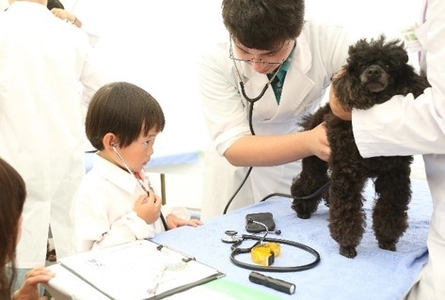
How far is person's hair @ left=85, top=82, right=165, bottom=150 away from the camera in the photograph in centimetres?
127

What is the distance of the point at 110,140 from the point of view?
128 cm

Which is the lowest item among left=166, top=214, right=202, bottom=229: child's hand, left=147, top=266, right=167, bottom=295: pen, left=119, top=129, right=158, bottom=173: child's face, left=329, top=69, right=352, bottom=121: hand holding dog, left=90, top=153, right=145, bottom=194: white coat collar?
left=166, top=214, right=202, bottom=229: child's hand

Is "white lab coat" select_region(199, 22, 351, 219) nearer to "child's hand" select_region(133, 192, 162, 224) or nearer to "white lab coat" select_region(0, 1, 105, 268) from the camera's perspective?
"child's hand" select_region(133, 192, 162, 224)

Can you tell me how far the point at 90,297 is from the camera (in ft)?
2.68

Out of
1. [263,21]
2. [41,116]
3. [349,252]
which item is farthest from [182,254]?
[41,116]

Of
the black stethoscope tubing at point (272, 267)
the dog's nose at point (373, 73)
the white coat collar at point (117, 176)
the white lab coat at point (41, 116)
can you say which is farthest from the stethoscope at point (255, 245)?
the white lab coat at point (41, 116)

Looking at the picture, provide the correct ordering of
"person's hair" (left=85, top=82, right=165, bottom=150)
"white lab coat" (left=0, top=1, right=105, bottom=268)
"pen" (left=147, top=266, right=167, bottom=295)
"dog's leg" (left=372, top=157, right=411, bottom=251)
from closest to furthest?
"pen" (left=147, top=266, right=167, bottom=295)
"dog's leg" (left=372, top=157, right=411, bottom=251)
"person's hair" (left=85, top=82, right=165, bottom=150)
"white lab coat" (left=0, top=1, right=105, bottom=268)

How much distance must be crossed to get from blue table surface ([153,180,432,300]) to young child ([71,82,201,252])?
10 centimetres

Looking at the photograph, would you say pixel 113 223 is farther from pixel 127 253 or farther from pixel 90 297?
pixel 90 297

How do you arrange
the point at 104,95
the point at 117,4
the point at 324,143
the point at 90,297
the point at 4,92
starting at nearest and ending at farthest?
1. the point at 90,297
2. the point at 324,143
3. the point at 104,95
4. the point at 4,92
5. the point at 117,4

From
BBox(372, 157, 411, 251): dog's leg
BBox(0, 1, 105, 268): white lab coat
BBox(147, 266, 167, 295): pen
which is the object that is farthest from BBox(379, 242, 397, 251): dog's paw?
BBox(0, 1, 105, 268): white lab coat

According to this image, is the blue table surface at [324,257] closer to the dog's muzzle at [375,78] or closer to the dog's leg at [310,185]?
the dog's leg at [310,185]

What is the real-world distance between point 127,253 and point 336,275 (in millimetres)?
432

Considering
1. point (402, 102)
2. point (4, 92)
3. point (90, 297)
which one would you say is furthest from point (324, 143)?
point (4, 92)
